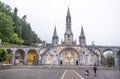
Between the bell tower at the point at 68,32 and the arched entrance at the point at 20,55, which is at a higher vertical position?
the bell tower at the point at 68,32

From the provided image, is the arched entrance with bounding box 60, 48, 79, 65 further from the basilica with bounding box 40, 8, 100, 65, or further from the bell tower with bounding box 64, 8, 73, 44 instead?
the bell tower with bounding box 64, 8, 73, 44

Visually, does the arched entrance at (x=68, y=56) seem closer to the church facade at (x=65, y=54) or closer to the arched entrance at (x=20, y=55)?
the church facade at (x=65, y=54)

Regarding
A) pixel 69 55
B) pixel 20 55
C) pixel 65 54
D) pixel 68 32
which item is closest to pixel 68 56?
pixel 69 55

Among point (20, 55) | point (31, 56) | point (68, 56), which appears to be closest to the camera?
point (68, 56)

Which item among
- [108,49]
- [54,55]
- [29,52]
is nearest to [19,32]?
[29,52]

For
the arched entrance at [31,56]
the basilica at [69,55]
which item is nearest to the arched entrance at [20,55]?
the arched entrance at [31,56]

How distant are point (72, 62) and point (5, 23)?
26.6m

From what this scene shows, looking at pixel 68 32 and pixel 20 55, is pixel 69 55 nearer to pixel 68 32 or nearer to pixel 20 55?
pixel 68 32

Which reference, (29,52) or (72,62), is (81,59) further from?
(29,52)

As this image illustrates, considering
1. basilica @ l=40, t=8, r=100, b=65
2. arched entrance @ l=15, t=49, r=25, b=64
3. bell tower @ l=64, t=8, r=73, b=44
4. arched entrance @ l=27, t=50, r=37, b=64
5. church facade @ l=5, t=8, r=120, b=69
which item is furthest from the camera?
bell tower @ l=64, t=8, r=73, b=44

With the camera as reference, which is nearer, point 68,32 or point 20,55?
point 20,55

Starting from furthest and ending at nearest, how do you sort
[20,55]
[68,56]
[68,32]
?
[68,32] < [20,55] < [68,56]

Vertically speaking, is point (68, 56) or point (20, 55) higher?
point (20, 55)

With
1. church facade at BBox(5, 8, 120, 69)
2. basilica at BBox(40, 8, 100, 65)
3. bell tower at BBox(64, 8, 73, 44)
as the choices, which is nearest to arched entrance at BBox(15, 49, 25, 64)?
church facade at BBox(5, 8, 120, 69)
